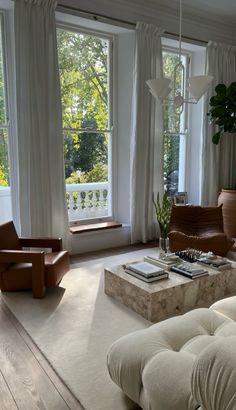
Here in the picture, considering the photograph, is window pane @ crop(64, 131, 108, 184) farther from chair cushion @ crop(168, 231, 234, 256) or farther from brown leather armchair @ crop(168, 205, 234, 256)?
chair cushion @ crop(168, 231, 234, 256)

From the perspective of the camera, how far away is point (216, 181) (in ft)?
19.5

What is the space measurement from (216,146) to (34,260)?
4.01 metres

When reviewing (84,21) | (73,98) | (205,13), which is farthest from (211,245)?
(205,13)

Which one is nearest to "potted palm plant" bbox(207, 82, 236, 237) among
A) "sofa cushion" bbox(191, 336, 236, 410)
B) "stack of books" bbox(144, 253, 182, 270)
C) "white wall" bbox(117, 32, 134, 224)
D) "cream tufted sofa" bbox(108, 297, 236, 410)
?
"white wall" bbox(117, 32, 134, 224)

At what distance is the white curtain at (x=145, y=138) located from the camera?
4.82 metres

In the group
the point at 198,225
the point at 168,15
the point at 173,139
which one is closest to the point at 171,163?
the point at 173,139

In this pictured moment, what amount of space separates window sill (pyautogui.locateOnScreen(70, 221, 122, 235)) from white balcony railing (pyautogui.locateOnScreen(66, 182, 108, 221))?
0.20 m

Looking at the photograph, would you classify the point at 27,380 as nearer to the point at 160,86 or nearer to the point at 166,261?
the point at 166,261

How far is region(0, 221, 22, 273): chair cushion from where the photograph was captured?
3334mm

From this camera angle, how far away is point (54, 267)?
3.28m

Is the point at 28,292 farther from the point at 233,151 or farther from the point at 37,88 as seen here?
the point at 233,151

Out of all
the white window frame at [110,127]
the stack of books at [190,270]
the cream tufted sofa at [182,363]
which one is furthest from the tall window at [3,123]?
the cream tufted sofa at [182,363]

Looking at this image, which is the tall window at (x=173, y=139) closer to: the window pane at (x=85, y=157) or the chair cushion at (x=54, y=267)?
the window pane at (x=85, y=157)

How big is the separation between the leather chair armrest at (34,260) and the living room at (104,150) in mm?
150
